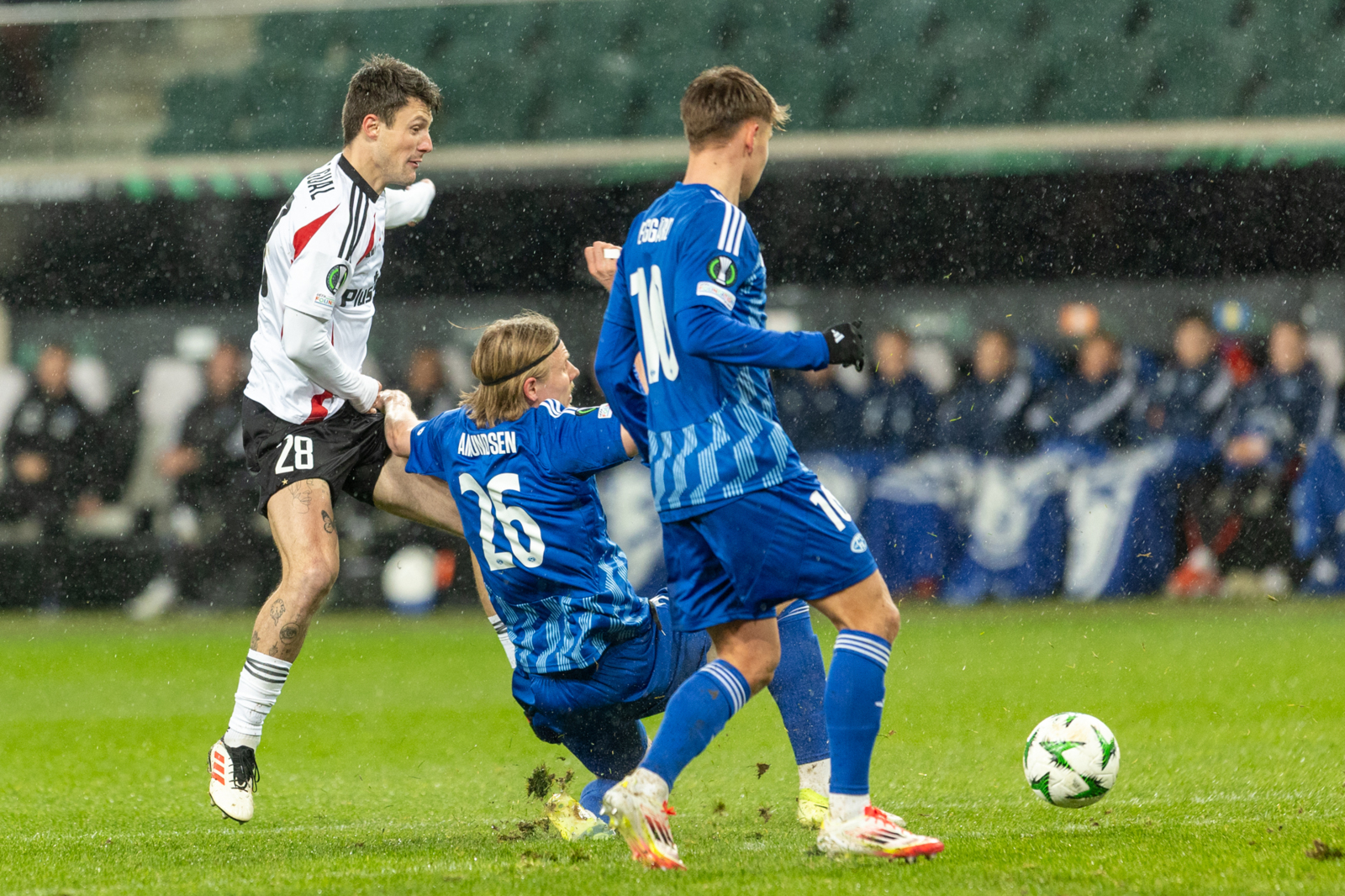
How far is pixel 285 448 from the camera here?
482 centimetres

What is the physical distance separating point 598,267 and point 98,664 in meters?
7.20

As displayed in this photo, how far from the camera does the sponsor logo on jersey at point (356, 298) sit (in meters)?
4.95

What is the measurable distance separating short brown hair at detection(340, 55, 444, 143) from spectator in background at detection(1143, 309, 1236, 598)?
317 inches

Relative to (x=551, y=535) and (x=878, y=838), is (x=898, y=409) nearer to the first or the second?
(x=551, y=535)

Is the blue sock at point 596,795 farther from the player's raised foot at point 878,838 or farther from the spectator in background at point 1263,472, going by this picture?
the spectator in background at point 1263,472

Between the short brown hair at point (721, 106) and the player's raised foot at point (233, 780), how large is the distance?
2254 millimetres

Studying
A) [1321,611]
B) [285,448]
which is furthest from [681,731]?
[1321,611]

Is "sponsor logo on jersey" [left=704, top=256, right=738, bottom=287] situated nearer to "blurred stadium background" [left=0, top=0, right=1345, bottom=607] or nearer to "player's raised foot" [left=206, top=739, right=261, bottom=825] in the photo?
"player's raised foot" [left=206, top=739, right=261, bottom=825]

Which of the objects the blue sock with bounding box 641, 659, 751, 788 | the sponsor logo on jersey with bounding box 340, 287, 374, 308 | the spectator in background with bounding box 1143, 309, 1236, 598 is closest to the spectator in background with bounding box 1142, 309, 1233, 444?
the spectator in background with bounding box 1143, 309, 1236, 598

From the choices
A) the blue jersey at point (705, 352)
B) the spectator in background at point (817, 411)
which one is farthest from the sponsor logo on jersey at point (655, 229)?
the spectator in background at point (817, 411)

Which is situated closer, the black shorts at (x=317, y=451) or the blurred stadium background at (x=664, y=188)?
the black shorts at (x=317, y=451)

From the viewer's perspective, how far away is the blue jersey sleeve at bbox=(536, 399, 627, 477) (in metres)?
4.09

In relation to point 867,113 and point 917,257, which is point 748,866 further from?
point 867,113

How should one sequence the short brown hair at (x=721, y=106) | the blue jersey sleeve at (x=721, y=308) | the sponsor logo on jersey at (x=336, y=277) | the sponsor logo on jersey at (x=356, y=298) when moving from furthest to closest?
the sponsor logo on jersey at (x=356, y=298) < the sponsor logo on jersey at (x=336, y=277) < the short brown hair at (x=721, y=106) < the blue jersey sleeve at (x=721, y=308)
